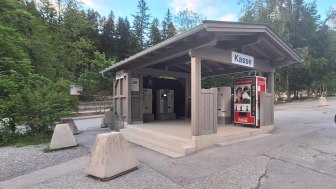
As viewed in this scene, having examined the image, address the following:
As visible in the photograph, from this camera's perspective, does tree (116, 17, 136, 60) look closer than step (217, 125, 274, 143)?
No

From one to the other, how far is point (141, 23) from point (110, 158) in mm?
53423

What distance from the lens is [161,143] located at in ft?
24.3

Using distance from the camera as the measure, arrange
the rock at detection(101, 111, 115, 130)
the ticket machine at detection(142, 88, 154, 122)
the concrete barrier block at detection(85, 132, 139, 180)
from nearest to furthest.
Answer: the concrete barrier block at detection(85, 132, 139, 180) < the ticket machine at detection(142, 88, 154, 122) < the rock at detection(101, 111, 115, 130)

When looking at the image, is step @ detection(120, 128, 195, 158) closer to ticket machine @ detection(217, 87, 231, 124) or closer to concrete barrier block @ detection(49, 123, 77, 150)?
concrete barrier block @ detection(49, 123, 77, 150)

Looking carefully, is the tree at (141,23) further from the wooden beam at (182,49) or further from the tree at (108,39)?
the wooden beam at (182,49)

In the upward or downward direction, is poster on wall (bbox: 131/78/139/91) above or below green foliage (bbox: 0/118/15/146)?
above

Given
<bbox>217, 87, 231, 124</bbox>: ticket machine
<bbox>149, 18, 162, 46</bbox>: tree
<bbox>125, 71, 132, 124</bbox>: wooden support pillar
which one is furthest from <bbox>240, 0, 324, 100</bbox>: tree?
<bbox>125, 71, 132, 124</bbox>: wooden support pillar

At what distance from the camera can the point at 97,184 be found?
479 centimetres

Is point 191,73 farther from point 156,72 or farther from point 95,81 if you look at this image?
point 95,81

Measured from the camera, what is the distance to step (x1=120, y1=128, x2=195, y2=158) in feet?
21.4

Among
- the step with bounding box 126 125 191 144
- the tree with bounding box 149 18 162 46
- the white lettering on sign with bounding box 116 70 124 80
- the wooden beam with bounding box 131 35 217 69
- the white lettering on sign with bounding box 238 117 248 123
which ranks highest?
the tree with bounding box 149 18 162 46

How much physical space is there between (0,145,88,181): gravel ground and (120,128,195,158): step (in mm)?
1758

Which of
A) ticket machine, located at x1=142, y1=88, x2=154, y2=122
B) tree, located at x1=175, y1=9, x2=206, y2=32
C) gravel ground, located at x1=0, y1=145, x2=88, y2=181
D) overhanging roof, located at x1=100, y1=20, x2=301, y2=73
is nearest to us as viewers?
gravel ground, located at x1=0, y1=145, x2=88, y2=181

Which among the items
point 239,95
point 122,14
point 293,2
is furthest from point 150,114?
point 122,14
